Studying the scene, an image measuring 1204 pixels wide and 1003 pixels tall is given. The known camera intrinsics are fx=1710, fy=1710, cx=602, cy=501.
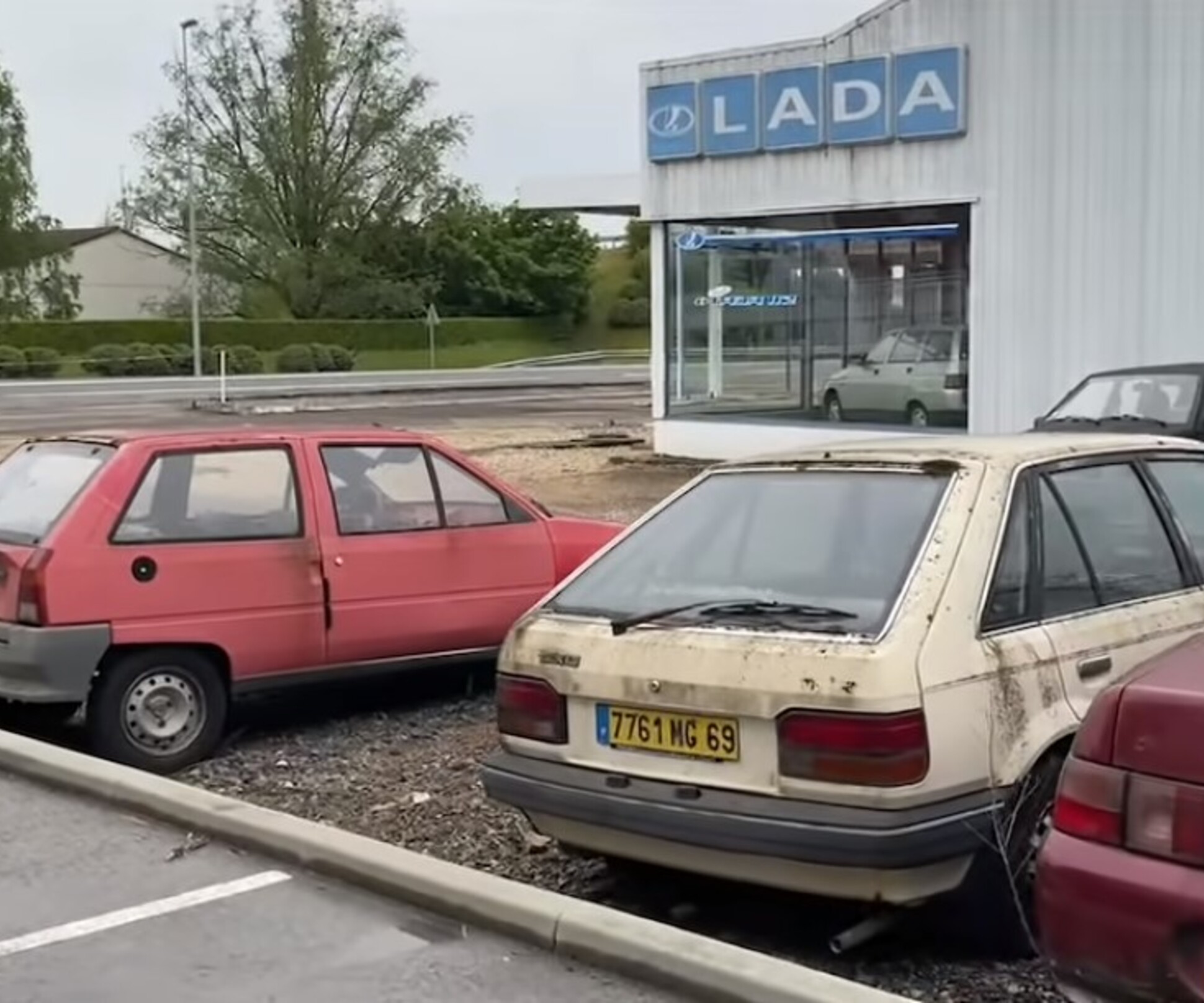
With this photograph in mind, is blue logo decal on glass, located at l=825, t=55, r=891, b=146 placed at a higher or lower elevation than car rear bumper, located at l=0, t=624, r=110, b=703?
higher

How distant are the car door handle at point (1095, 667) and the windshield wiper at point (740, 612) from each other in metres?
0.77

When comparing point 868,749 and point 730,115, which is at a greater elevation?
point 730,115

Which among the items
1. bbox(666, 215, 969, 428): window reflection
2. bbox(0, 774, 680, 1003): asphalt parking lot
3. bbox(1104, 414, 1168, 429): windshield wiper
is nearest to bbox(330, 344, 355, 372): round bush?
bbox(666, 215, 969, 428): window reflection

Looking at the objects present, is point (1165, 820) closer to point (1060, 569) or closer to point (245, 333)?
point (1060, 569)

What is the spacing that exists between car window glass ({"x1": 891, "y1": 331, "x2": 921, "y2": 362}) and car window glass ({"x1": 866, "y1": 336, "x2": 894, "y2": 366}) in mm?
88

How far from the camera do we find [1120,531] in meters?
5.60

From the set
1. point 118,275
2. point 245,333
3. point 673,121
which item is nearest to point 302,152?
point 245,333

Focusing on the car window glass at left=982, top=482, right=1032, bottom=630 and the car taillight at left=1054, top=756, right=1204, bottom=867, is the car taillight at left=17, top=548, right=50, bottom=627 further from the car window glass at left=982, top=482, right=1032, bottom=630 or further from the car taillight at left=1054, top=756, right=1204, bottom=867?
the car taillight at left=1054, top=756, right=1204, bottom=867

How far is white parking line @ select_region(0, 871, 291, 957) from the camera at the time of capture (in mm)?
5223

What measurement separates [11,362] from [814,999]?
178ft

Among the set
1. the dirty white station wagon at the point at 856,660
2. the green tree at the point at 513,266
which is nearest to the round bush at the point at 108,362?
A: the green tree at the point at 513,266

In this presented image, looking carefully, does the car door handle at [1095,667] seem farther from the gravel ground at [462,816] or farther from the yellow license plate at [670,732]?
the yellow license plate at [670,732]

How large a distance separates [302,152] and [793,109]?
47.9m

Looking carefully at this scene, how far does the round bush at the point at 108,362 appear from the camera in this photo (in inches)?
2240
